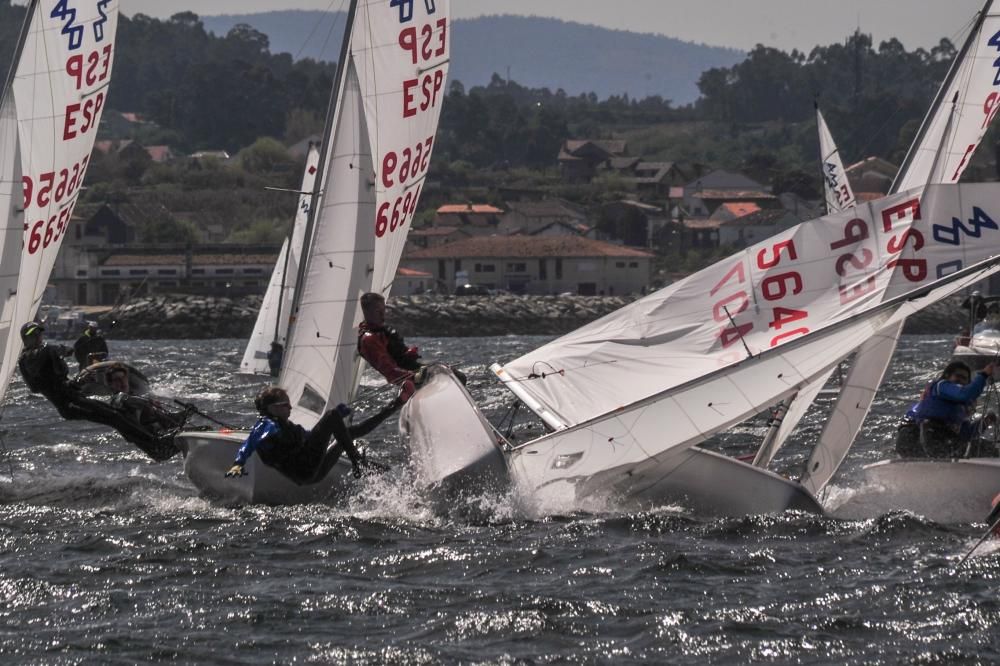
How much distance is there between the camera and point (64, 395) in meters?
13.1

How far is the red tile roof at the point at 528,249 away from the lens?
275ft

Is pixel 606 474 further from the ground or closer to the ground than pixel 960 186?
closer to the ground

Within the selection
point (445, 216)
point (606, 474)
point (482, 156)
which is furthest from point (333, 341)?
point (482, 156)

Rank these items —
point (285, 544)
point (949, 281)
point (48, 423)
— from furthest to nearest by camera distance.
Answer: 1. point (48, 423)
2. point (949, 281)
3. point (285, 544)

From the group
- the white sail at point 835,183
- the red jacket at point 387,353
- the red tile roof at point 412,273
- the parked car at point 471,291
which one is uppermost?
the white sail at point 835,183

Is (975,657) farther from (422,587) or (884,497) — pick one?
(884,497)

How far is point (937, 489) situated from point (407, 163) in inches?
201

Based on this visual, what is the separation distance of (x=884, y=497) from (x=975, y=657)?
408cm

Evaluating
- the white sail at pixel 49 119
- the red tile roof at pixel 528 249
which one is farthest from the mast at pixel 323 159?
the red tile roof at pixel 528 249

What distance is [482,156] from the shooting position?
513ft

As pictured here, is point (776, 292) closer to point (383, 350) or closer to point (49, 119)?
point (383, 350)

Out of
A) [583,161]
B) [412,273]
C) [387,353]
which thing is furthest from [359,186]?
[583,161]

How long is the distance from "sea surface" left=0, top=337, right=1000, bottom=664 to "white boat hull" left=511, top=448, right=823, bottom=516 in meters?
0.14

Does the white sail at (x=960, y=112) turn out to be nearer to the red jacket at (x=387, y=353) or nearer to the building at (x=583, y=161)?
the red jacket at (x=387, y=353)
